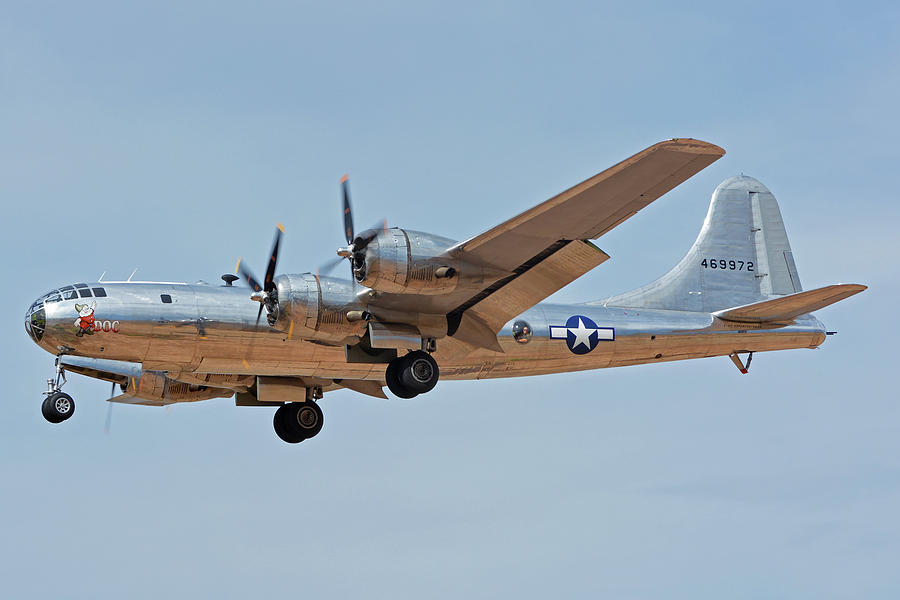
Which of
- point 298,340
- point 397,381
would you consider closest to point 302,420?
point 298,340

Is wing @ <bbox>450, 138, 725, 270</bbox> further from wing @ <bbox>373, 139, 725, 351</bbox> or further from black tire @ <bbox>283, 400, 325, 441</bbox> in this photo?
black tire @ <bbox>283, 400, 325, 441</bbox>

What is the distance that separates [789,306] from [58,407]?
51.4 ft

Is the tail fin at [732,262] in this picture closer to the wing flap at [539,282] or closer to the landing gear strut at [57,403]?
the wing flap at [539,282]

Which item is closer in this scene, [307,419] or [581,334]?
[581,334]

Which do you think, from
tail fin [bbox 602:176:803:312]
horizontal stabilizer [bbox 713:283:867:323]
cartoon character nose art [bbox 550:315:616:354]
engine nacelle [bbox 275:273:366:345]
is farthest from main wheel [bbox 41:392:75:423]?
horizontal stabilizer [bbox 713:283:867:323]

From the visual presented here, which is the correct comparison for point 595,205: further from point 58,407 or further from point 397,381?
point 58,407

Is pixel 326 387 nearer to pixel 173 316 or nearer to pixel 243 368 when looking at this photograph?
pixel 243 368

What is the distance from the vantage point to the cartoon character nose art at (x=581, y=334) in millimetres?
26375

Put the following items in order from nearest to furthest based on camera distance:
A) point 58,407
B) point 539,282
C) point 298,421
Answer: point 539,282 < point 58,407 < point 298,421

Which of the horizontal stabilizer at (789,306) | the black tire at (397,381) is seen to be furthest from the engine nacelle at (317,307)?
the horizontal stabilizer at (789,306)

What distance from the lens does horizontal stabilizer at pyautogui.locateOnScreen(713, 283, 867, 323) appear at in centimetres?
2385

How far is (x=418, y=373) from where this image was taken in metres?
23.1

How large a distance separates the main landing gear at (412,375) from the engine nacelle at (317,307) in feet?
3.39

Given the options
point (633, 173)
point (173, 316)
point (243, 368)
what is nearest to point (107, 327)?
point (173, 316)
